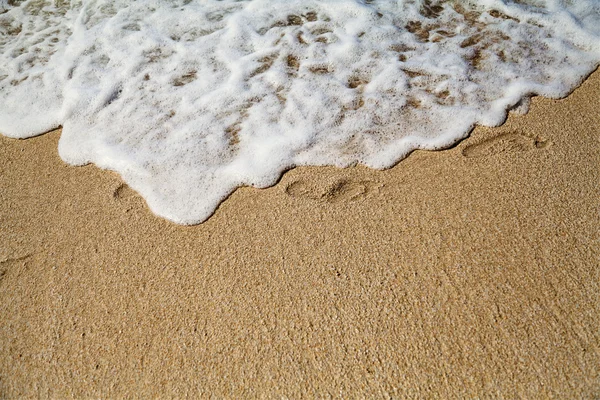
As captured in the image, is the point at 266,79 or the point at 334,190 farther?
the point at 266,79

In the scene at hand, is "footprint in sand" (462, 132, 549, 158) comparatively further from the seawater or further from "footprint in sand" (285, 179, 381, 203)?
"footprint in sand" (285, 179, 381, 203)

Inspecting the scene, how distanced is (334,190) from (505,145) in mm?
939

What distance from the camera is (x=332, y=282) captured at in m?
1.90

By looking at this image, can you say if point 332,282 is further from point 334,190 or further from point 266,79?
point 266,79

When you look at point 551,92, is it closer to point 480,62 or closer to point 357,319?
point 480,62

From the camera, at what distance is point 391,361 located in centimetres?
166

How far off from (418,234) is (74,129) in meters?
Result: 2.12

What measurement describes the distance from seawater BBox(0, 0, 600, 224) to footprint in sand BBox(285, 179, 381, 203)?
13 centimetres

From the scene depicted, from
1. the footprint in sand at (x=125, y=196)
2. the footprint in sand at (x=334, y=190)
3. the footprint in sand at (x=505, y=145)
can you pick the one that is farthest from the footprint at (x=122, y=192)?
the footprint in sand at (x=505, y=145)

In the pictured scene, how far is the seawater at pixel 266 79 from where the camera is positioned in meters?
2.47

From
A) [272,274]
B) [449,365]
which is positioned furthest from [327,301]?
[449,365]

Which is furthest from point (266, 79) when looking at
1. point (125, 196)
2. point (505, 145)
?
point (505, 145)

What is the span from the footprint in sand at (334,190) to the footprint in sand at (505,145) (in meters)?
0.57

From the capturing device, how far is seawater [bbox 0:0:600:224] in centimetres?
247
